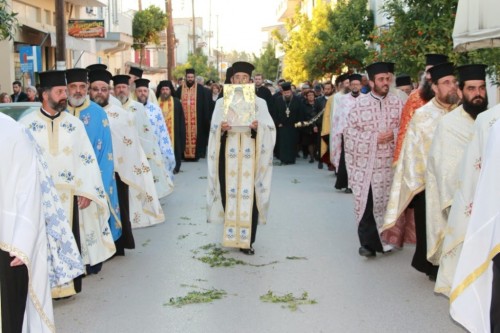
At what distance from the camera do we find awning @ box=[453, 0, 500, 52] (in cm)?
895

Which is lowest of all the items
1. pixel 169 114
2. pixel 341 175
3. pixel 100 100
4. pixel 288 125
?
pixel 341 175

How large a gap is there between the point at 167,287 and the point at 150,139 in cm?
457

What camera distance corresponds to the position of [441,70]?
7.82 meters

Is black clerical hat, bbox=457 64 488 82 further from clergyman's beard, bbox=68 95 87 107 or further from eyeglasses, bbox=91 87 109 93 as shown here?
eyeglasses, bbox=91 87 109 93

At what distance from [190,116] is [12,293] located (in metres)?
17.1

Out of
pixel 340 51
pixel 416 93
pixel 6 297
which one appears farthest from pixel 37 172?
pixel 340 51

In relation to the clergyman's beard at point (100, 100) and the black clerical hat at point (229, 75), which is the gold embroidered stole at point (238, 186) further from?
the clergyman's beard at point (100, 100)

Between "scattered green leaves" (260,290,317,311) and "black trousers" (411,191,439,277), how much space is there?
1.16 meters

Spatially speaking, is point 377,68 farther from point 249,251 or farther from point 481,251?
point 481,251

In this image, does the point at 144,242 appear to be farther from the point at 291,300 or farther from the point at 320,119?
the point at 320,119

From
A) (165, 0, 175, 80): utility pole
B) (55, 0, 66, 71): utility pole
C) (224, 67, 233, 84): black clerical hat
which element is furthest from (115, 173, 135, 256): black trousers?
(165, 0, 175, 80): utility pole

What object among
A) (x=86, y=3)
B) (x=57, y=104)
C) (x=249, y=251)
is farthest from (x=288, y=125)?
(x=86, y=3)

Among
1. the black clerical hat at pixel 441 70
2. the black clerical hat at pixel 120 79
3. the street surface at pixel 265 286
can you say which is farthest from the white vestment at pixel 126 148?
the black clerical hat at pixel 441 70

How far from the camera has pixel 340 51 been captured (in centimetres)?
2867
